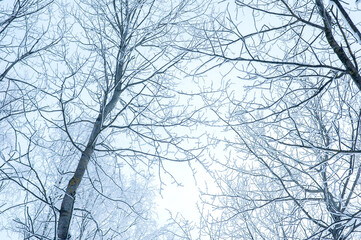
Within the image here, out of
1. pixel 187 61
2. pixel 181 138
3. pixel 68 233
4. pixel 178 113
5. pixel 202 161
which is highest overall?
pixel 187 61

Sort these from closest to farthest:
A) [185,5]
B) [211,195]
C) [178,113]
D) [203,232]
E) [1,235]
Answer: [211,195] → [178,113] → [185,5] → [203,232] → [1,235]

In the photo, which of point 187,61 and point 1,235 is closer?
point 187,61

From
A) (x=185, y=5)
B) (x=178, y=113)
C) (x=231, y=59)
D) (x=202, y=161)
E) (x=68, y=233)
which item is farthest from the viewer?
(x=185, y=5)

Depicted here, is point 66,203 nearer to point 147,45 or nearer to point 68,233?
point 68,233

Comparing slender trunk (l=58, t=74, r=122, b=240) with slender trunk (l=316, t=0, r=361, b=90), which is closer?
slender trunk (l=316, t=0, r=361, b=90)

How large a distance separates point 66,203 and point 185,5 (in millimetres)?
2739

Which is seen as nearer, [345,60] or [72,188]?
[345,60]

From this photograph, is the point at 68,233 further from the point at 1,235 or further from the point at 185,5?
the point at 1,235

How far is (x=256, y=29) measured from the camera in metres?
2.08

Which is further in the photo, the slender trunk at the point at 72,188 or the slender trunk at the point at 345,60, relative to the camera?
the slender trunk at the point at 72,188

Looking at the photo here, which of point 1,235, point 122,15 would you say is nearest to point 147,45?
point 122,15

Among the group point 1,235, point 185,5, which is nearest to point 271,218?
point 185,5

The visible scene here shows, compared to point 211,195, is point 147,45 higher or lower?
higher

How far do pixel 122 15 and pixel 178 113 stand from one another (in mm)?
1321
